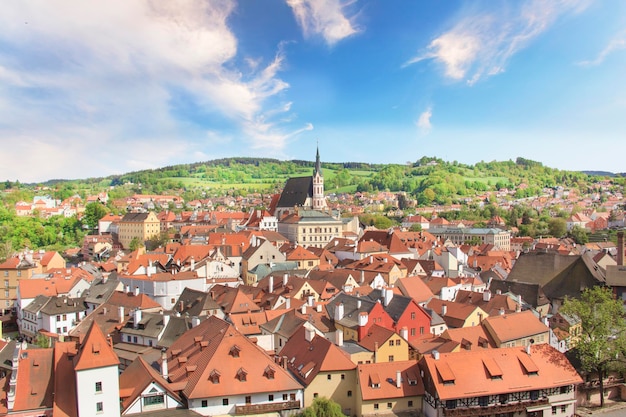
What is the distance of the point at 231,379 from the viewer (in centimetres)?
2453

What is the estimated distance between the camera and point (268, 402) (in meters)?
24.8

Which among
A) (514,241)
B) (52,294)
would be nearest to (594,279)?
(52,294)

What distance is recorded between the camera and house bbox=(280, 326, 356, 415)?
26.2 metres

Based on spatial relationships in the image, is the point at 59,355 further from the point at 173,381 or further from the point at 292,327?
the point at 292,327

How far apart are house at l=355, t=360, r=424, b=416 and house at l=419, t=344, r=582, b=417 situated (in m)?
0.55

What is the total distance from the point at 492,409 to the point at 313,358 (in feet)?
31.0

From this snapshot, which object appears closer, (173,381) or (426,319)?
(173,381)

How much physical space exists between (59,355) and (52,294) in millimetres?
32170

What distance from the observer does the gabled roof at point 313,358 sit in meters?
26.6

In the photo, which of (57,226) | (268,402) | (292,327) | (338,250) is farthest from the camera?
(57,226)

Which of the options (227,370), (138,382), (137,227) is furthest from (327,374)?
(137,227)

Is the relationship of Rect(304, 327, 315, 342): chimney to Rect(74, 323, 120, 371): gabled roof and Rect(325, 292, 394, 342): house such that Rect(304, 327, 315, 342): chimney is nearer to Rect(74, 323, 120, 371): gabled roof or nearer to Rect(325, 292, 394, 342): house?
Rect(325, 292, 394, 342): house

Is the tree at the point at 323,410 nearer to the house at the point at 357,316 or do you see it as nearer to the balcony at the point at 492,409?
the balcony at the point at 492,409

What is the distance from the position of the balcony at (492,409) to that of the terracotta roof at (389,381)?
180cm
